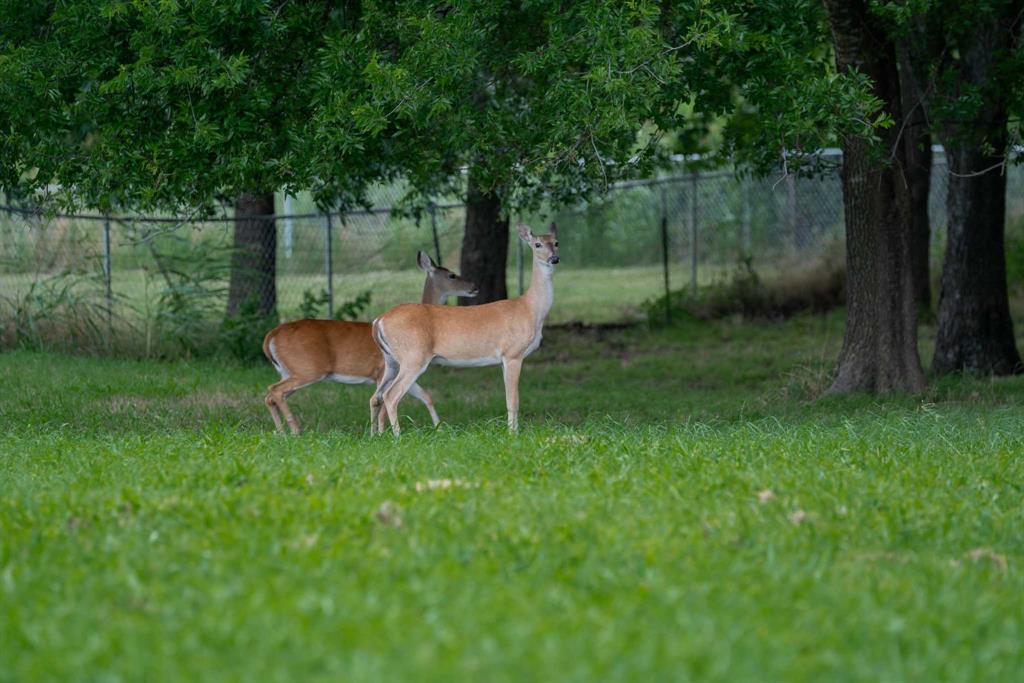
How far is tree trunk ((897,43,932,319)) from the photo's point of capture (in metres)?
13.4

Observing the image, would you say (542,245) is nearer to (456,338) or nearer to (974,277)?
(456,338)

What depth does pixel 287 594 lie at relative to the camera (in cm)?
448

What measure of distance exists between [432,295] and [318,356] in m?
2.34

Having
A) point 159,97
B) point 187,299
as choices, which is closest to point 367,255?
point 187,299

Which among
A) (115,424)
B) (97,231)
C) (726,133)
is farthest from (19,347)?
(726,133)

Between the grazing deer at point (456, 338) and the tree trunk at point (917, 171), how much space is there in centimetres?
388

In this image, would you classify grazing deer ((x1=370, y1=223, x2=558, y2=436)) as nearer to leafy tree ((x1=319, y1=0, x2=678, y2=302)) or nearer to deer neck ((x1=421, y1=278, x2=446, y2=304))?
leafy tree ((x1=319, y1=0, x2=678, y2=302))

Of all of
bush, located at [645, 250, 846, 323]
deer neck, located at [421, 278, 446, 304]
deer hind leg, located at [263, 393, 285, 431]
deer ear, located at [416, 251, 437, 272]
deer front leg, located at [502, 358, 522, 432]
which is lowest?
deer hind leg, located at [263, 393, 285, 431]

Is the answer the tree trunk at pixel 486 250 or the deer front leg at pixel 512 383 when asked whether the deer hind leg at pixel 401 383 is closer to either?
the deer front leg at pixel 512 383

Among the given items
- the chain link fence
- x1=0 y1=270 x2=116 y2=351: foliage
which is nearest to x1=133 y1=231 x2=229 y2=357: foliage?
the chain link fence

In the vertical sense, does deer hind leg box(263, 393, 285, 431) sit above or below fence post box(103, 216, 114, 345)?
below

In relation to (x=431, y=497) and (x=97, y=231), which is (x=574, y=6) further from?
(x=97, y=231)

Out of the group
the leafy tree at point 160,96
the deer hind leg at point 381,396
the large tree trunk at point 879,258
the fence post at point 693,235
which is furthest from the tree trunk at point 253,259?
the large tree trunk at point 879,258

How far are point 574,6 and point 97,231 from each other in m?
8.68
